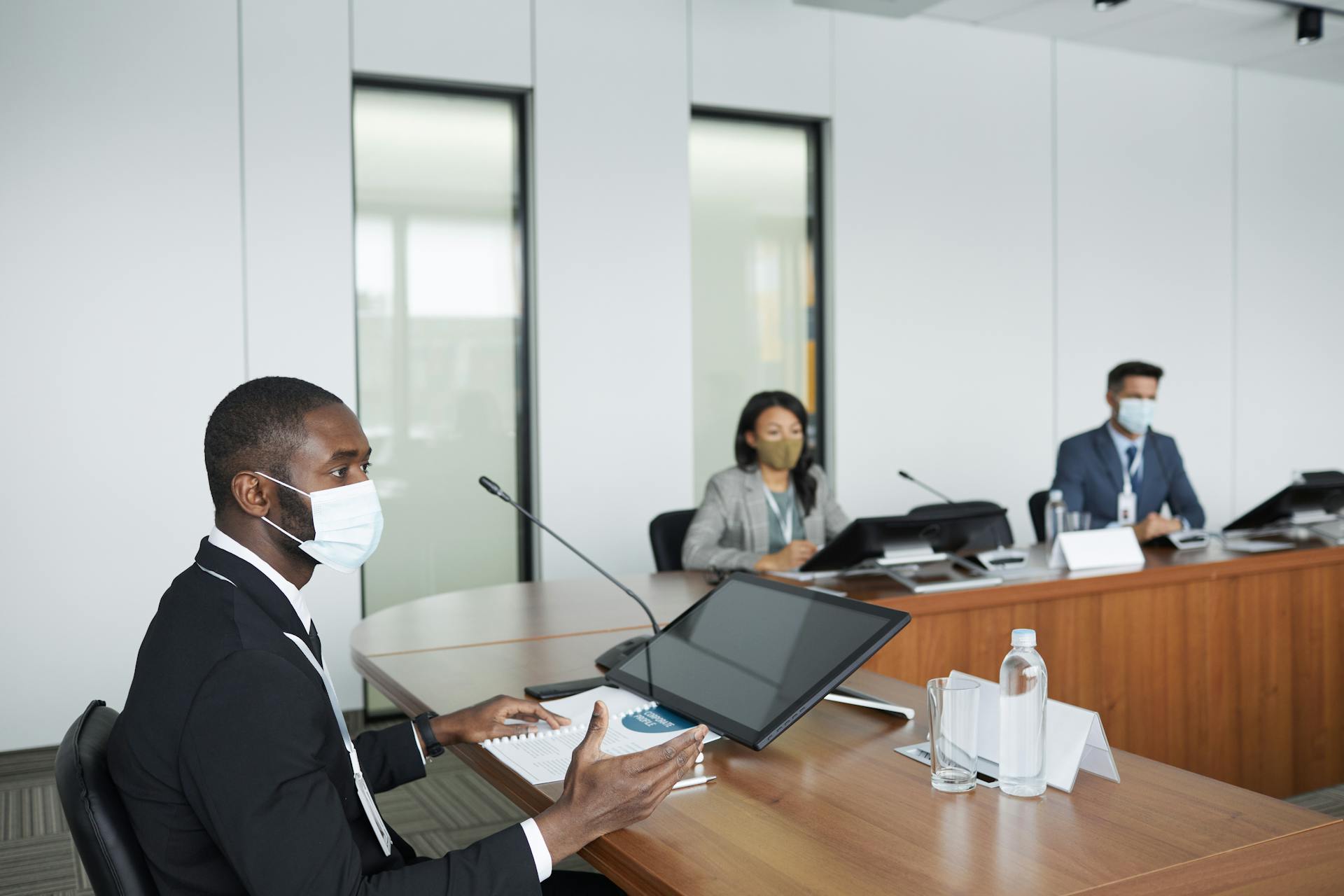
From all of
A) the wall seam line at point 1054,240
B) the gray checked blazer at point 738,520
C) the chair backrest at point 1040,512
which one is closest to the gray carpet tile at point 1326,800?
the chair backrest at point 1040,512

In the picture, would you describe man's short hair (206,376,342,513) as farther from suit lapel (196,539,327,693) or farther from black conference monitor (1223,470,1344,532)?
black conference monitor (1223,470,1344,532)

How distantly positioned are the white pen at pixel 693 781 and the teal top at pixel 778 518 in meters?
2.21

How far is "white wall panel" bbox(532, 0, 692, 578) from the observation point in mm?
5020

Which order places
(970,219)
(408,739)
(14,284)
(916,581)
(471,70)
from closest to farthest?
(408,739) → (916,581) → (14,284) → (471,70) → (970,219)

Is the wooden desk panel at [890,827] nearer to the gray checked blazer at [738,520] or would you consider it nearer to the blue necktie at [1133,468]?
the gray checked blazer at [738,520]

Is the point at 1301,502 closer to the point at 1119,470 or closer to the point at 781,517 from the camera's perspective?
the point at 1119,470

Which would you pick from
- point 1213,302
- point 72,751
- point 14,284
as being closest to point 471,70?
point 14,284

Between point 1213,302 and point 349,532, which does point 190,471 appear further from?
point 1213,302

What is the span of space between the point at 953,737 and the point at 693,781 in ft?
1.22

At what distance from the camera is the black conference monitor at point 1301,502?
372 centimetres

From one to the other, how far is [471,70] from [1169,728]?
3.75 meters

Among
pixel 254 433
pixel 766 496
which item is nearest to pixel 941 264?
pixel 766 496

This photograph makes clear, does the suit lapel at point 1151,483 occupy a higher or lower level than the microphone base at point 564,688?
higher

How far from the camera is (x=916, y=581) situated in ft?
10.2
